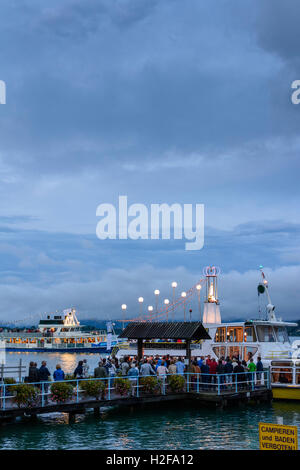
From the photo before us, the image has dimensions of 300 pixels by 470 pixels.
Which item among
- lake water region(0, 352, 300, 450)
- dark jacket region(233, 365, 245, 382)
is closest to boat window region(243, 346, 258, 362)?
dark jacket region(233, 365, 245, 382)

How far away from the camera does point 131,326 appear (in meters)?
31.3

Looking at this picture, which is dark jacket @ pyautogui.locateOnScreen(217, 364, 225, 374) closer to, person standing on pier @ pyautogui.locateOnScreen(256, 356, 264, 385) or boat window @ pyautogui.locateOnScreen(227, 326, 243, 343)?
person standing on pier @ pyautogui.locateOnScreen(256, 356, 264, 385)

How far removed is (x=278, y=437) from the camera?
10727mm

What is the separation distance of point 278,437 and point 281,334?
26.8 m

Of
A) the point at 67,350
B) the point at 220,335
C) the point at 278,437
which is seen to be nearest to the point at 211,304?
the point at 220,335

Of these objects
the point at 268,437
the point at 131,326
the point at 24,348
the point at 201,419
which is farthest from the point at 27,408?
the point at 24,348

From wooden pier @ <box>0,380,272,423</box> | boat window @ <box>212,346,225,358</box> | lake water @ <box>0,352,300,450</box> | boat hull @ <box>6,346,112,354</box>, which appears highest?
boat window @ <box>212,346,225,358</box>

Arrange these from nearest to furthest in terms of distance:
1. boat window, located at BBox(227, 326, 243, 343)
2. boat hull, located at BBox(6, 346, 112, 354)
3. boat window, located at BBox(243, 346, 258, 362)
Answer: boat window, located at BBox(243, 346, 258, 362), boat window, located at BBox(227, 326, 243, 343), boat hull, located at BBox(6, 346, 112, 354)

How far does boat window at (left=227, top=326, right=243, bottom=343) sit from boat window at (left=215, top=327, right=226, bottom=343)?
34cm

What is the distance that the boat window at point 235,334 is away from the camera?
116 feet

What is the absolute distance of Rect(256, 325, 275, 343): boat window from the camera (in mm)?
35000

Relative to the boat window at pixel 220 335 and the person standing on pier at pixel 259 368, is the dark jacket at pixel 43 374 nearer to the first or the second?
the person standing on pier at pixel 259 368

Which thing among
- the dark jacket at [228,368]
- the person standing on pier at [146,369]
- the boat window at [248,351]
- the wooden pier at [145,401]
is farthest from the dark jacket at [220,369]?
the boat window at [248,351]

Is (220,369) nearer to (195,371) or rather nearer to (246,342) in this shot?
(195,371)
